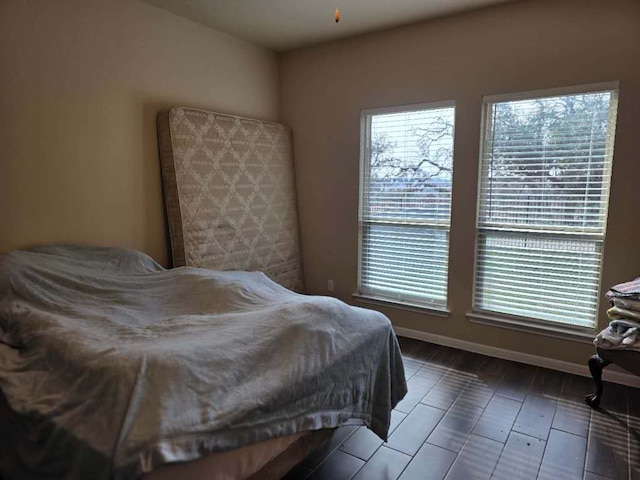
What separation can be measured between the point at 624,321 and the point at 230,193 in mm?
2929

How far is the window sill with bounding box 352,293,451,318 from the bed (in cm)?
141

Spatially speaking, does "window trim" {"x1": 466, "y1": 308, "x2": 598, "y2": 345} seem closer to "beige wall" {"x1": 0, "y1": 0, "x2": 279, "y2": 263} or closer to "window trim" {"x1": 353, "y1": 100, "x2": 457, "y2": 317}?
"window trim" {"x1": 353, "y1": 100, "x2": 457, "y2": 317}

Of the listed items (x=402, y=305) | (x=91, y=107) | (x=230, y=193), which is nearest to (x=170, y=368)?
(x=91, y=107)

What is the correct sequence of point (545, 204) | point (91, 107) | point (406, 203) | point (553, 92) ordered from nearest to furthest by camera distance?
point (91, 107) < point (553, 92) < point (545, 204) < point (406, 203)

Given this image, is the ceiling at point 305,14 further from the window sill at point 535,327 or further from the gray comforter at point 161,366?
the window sill at point 535,327

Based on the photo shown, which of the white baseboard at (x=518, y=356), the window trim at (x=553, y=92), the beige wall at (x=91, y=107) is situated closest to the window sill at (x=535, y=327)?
the white baseboard at (x=518, y=356)

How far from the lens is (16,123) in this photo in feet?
8.20

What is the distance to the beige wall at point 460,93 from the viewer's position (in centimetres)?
280

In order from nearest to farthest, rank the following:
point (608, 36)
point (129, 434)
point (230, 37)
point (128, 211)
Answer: point (129, 434) < point (608, 36) < point (128, 211) < point (230, 37)

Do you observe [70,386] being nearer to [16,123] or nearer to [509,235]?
[16,123]

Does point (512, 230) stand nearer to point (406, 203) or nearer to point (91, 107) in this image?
point (406, 203)

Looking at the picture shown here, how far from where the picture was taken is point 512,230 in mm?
3238

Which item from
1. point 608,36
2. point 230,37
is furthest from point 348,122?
point 608,36

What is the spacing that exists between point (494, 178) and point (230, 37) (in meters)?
2.57
